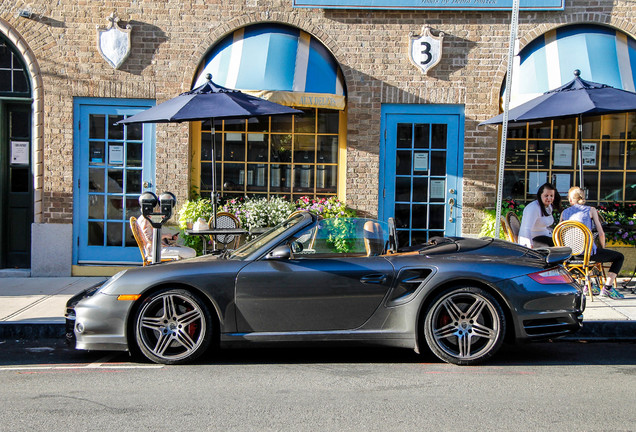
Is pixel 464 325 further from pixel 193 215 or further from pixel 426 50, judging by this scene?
pixel 426 50

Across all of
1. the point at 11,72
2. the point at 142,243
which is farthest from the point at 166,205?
the point at 11,72

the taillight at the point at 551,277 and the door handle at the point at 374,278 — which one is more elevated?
the taillight at the point at 551,277

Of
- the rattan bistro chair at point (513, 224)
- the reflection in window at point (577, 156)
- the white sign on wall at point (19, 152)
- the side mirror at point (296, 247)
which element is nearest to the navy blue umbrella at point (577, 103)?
the rattan bistro chair at point (513, 224)

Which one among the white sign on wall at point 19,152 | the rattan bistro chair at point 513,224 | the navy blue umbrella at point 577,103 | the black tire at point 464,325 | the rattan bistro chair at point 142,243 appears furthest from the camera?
the white sign on wall at point 19,152

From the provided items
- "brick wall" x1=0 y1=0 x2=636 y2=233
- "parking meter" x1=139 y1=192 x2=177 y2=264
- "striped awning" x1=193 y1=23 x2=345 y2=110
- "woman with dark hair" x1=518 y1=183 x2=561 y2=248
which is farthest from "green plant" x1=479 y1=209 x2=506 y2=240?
"parking meter" x1=139 y1=192 x2=177 y2=264

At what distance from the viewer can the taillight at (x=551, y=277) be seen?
226 inches

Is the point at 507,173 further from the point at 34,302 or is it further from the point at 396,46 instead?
the point at 34,302

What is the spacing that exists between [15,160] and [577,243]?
8.32 meters

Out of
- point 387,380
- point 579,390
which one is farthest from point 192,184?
point 579,390

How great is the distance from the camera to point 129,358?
20.0 ft

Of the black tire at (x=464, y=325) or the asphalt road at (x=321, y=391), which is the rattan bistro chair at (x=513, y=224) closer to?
the asphalt road at (x=321, y=391)

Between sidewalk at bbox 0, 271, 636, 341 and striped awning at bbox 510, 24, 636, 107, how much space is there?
3080 mm

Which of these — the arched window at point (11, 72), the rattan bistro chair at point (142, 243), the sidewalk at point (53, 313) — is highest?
the arched window at point (11, 72)

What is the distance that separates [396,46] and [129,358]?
6.46 meters
